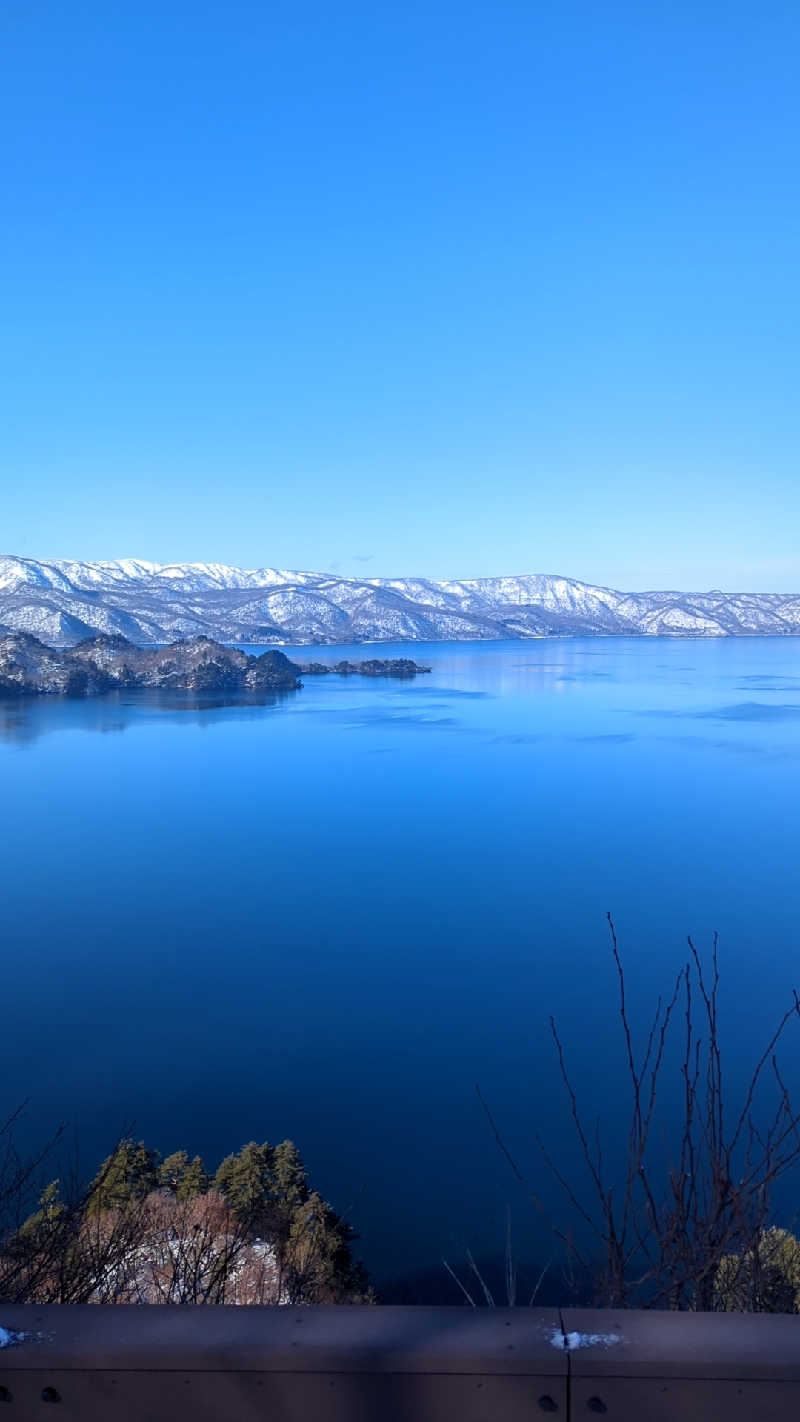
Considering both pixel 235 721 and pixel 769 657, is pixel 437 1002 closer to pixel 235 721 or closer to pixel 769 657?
pixel 235 721

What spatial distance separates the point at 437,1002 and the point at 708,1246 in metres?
6.58

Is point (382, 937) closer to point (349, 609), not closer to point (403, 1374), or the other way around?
point (403, 1374)

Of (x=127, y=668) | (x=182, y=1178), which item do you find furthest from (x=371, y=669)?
(x=182, y=1178)

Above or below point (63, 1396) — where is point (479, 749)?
below

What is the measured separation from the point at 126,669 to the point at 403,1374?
32.3m

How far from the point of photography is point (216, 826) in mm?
12977

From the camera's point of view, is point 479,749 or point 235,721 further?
point 235,721

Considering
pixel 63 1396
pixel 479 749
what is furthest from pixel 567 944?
pixel 479 749

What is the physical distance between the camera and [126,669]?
31.5 m

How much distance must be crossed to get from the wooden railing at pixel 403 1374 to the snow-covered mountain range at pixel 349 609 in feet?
138

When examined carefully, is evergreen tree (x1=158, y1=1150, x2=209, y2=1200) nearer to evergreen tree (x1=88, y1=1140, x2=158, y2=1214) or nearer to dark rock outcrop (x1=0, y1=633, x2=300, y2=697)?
evergreen tree (x1=88, y1=1140, x2=158, y2=1214)

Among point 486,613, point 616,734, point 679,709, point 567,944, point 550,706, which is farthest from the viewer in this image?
point 486,613

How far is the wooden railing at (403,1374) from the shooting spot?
584mm

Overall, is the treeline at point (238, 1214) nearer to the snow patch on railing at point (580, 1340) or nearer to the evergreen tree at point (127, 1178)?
the evergreen tree at point (127, 1178)
